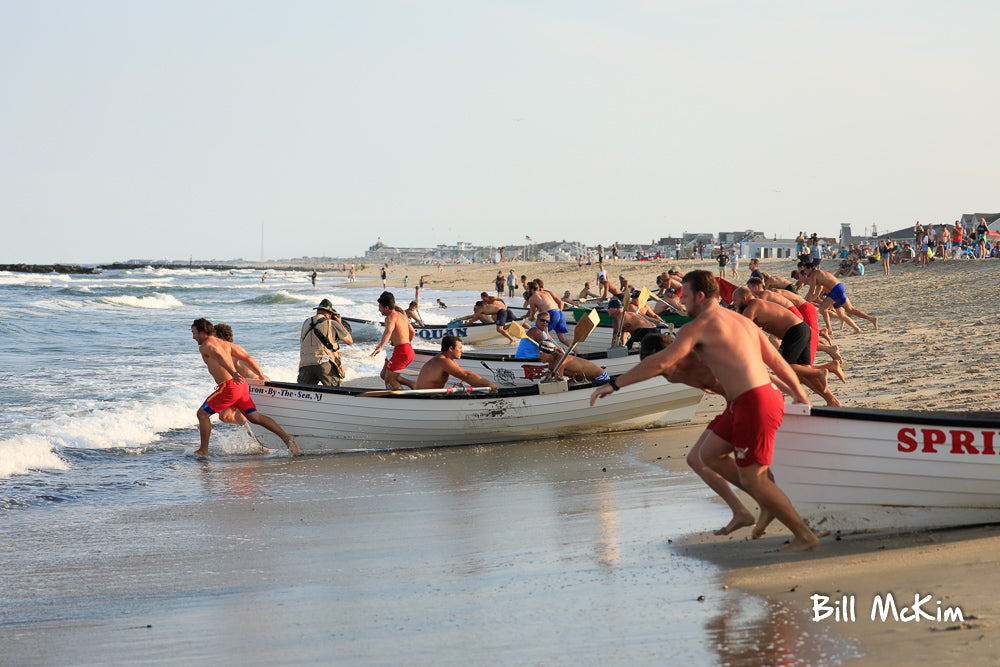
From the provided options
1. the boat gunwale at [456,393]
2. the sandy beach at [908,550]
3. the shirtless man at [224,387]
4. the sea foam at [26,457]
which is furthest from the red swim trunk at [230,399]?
the sandy beach at [908,550]

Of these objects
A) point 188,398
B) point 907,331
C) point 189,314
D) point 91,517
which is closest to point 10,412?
point 188,398

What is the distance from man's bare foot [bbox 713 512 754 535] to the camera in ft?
16.5

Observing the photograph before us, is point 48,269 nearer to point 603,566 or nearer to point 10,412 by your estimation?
point 10,412

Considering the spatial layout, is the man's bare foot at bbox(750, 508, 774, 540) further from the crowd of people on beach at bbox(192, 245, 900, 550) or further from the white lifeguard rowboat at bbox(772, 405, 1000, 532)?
the white lifeguard rowboat at bbox(772, 405, 1000, 532)

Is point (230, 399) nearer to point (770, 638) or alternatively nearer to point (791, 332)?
point (791, 332)

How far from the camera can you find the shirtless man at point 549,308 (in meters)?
13.9

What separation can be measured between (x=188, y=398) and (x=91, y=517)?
6.12m

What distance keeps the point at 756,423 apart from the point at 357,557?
2504 millimetres

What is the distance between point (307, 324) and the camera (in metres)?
10.4

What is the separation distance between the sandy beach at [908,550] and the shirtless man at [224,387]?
4136 millimetres

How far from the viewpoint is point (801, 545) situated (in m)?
4.71

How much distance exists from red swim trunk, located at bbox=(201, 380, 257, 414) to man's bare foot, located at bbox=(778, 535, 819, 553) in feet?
20.5

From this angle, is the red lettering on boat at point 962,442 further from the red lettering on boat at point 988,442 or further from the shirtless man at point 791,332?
the shirtless man at point 791,332

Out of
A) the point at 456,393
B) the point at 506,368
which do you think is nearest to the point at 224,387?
the point at 456,393
